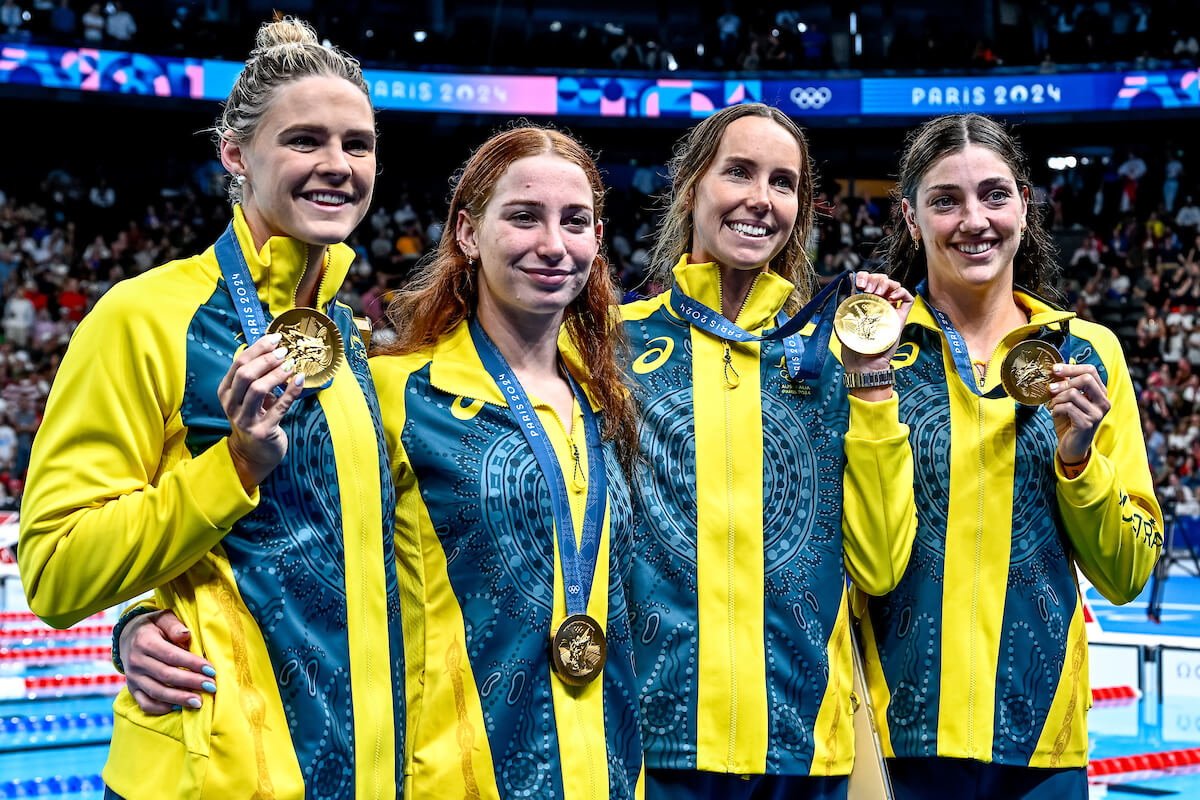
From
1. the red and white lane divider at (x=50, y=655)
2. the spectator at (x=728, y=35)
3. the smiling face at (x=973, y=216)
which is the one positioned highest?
the spectator at (x=728, y=35)

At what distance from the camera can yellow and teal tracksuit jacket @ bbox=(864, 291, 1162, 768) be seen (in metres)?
2.49

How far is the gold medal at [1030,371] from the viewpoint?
247 cm

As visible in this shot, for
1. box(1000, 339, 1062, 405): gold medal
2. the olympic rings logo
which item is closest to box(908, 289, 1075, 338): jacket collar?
box(1000, 339, 1062, 405): gold medal

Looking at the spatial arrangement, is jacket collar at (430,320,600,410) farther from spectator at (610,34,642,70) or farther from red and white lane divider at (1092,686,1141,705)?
spectator at (610,34,642,70)

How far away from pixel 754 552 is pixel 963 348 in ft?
2.19

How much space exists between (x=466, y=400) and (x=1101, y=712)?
20.1ft

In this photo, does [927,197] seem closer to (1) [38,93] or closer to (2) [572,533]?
(2) [572,533]

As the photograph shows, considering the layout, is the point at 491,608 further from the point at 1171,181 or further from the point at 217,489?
the point at 1171,181

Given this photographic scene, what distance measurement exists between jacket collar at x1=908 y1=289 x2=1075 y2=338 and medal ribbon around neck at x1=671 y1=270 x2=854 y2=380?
0.24 metres

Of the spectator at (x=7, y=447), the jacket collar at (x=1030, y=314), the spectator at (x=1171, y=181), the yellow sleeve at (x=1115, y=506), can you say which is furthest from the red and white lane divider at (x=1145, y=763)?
the spectator at (x=1171, y=181)

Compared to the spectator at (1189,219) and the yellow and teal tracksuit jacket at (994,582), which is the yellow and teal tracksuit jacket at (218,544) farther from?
the spectator at (1189,219)

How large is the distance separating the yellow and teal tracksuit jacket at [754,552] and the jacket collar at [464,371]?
253 mm

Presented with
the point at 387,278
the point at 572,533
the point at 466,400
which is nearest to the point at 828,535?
the point at 572,533

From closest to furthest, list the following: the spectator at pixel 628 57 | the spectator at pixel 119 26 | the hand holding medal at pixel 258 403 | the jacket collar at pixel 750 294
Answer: the hand holding medal at pixel 258 403 → the jacket collar at pixel 750 294 → the spectator at pixel 119 26 → the spectator at pixel 628 57
